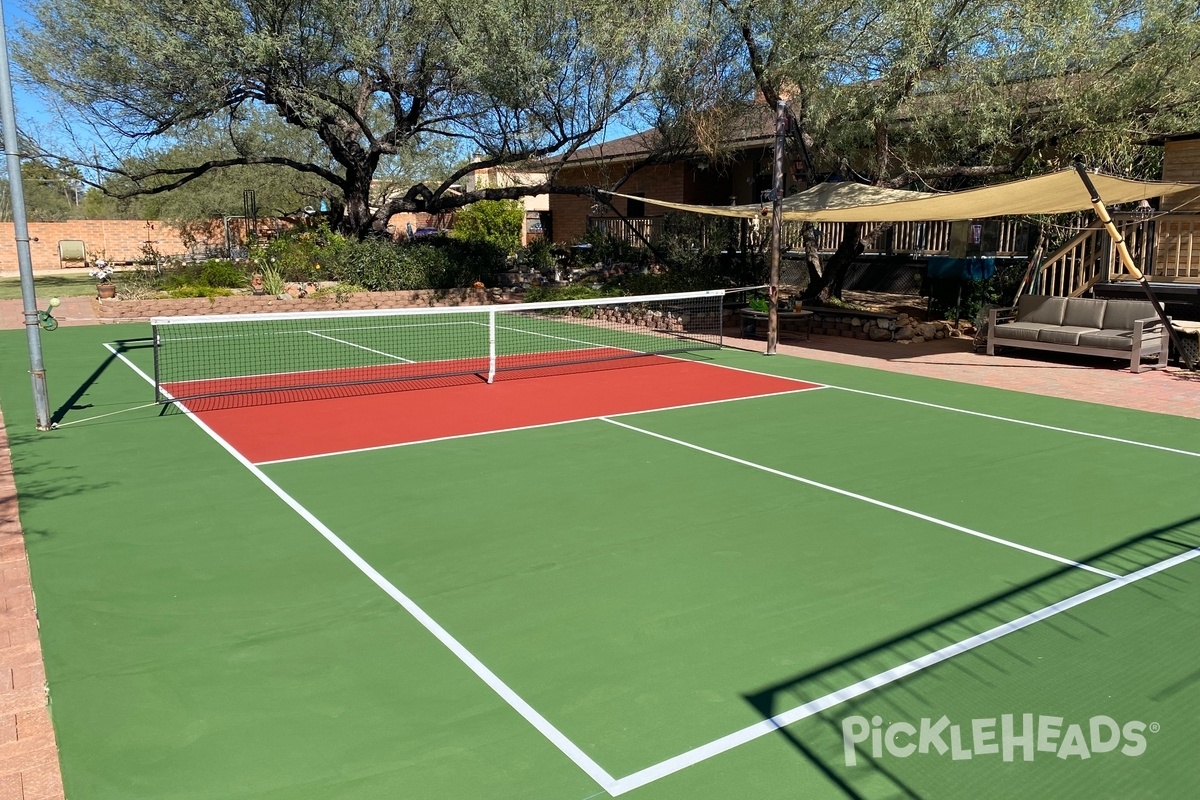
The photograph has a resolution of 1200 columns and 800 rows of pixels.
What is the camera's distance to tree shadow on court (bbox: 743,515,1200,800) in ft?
12.7

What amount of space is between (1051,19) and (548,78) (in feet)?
36.5

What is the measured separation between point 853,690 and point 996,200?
36.1ft

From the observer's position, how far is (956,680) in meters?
4.64

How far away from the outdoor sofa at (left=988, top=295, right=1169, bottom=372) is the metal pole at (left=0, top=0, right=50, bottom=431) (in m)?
14.3

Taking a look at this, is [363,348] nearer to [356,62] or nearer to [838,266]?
[356,62]

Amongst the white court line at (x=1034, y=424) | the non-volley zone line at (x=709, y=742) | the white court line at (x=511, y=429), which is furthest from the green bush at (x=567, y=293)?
the non-volley zone line at (x=709, y=742)

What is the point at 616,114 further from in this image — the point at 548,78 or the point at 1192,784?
the point at 1192,784

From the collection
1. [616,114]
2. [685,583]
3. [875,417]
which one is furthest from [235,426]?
[616,114]

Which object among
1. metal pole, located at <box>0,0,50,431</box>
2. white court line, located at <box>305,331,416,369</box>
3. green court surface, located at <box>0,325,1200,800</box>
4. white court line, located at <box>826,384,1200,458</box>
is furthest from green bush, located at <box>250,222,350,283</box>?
white court line, located at <box>826,384,1200,458</box>

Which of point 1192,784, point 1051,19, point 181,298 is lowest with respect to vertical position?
point 1192,784

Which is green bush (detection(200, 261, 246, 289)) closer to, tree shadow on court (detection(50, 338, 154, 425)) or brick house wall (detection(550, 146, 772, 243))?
tree shadow on court (detection(50, 338, 154, 425))

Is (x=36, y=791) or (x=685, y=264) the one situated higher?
(x=685, y=264)

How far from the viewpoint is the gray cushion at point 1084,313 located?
50.4ft

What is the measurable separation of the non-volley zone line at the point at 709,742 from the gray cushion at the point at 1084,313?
33.0 feet
